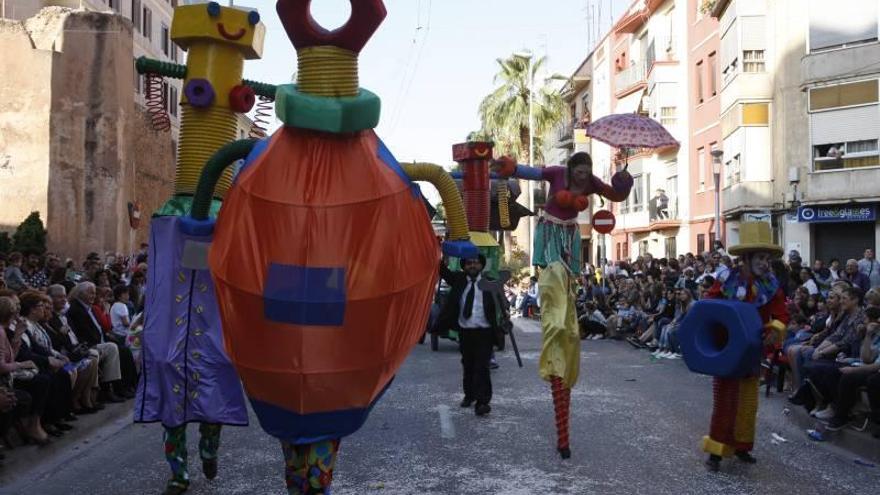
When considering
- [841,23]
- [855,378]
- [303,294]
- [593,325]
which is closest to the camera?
[303,294]

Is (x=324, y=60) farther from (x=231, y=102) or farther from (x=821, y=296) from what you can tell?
(x=821, y=296)

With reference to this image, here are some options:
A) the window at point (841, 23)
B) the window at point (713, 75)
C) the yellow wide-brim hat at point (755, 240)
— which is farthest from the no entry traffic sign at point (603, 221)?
the window at point (713, 75)

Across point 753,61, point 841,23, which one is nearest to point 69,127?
point 753,61

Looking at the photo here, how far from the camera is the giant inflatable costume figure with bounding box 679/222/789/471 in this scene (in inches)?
263

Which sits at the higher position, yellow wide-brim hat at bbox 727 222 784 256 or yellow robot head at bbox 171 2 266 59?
yellow robot head at bbox 171 2 266 59

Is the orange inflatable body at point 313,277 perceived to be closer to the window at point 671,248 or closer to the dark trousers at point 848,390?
A: the dark trousers at point 848,390

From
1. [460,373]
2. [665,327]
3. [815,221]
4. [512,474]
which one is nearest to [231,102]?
[512,474]

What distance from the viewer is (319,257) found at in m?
3.53

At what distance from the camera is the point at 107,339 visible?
421 inches

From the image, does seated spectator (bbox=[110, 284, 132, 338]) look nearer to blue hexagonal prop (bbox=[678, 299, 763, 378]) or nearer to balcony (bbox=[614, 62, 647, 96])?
blue hexagonal prop (bbox=[678, 299, 763, 378])

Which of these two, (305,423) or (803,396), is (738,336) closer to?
(803,396)

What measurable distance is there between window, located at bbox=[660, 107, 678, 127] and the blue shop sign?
11.6 m

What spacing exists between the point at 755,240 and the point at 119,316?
8.34 m

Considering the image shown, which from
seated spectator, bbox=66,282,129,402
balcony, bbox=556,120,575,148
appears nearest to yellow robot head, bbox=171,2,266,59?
seated spectator, bbox=66,282,129,402
